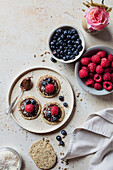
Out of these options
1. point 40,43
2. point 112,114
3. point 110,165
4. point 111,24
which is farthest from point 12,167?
point 111,24

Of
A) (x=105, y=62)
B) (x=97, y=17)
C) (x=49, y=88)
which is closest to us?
(x=97, y=17)

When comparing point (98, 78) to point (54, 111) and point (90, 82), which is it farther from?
point (54, 111)

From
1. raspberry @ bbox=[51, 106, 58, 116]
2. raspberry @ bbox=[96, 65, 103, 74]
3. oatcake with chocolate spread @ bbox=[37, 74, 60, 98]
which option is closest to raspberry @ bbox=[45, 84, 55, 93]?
oatcake with chocolate spread @ bbox=[37, 74, 60, 98]

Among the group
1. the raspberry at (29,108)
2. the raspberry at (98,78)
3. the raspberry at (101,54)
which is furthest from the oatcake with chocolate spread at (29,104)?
the raspberry at (101,54)

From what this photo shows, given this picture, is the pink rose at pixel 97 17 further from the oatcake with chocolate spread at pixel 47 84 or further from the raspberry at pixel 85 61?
the oatcake with chocolate spread at pixel 47 84

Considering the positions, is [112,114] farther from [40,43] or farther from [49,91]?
[40,43]

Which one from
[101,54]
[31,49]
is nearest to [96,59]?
[101,54]
